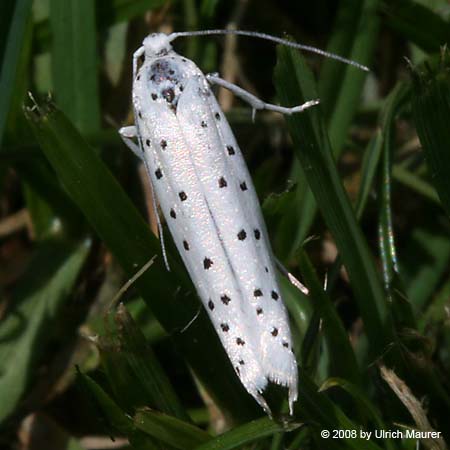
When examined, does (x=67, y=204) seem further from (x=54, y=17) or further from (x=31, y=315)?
(x=54, y=17)

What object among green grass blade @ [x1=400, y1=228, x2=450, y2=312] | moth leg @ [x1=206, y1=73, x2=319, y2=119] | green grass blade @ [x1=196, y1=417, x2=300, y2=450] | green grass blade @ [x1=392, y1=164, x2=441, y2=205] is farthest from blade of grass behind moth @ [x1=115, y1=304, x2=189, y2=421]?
green grass blade @ [x1=392, y1=164, x2=441, y2=205]

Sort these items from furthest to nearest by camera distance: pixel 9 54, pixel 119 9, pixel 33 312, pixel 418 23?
pixel 119 9
pixel 33 312
pixel 418 23
pixel 9 54

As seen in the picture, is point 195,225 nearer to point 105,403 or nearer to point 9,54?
point 105,403

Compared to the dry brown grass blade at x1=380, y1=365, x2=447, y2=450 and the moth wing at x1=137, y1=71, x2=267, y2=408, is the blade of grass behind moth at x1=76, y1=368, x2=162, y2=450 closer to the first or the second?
the moth wing at x1=137, y1=71, x2=267, y2=408

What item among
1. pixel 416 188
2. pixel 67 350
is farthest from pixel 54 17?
pixel 416 188

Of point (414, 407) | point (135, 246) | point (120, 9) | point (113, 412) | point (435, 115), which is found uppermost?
point (120, 9)

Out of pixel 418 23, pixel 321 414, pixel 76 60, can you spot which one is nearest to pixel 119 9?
pixel 76 60

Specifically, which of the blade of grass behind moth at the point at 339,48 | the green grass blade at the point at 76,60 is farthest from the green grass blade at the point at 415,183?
the green grass blade at the point at 76,60

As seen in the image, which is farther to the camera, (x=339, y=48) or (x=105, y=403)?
(x=339, y=48)
